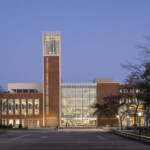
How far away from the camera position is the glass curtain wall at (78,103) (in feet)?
369

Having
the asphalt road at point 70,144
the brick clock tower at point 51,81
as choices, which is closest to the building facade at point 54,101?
the brick clock tower at point 51,81

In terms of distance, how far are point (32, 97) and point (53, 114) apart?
8654 mm

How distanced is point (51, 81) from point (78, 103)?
11964 millimetres

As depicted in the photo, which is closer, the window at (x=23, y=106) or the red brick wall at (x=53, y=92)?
the red brick wall at (x=53, y=92)

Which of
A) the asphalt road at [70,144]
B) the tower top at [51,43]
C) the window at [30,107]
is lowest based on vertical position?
the asphalt road at [70,144]

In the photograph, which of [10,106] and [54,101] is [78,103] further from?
[10,106]

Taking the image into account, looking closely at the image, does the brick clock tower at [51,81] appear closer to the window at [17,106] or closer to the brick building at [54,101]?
the brick building at [54,101]

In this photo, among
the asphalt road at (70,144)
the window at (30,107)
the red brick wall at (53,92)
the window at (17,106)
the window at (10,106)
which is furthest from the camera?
the window at (10,106)

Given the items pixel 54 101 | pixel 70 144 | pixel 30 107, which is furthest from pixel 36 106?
pixel 70 144

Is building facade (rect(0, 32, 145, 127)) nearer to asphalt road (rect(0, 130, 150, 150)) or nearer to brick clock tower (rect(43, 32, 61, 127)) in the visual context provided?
brick clock tower (rect(43, 32, 61, 127))

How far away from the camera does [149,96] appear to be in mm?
31250

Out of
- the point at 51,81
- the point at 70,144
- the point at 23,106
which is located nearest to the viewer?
the point at 70,144

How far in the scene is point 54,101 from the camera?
357 feet

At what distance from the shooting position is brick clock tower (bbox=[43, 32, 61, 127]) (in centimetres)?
10825
